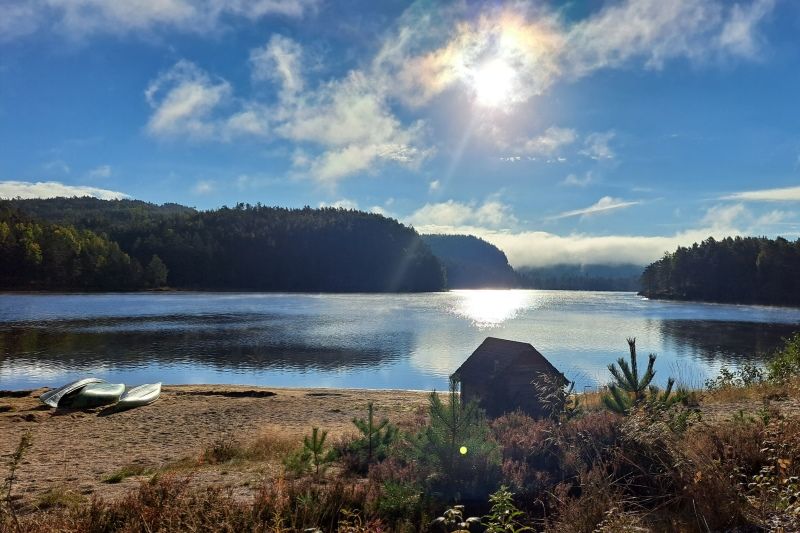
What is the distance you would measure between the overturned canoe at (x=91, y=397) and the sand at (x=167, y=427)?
0.80 metres

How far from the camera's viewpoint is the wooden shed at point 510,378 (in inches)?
575

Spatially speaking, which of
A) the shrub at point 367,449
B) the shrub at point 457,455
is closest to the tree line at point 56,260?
the shrub at point 367,449

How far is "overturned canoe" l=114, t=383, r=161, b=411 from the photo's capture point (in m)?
24.3

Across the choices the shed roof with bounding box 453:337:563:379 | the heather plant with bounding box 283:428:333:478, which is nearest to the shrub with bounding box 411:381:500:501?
the heather plant with bounding box 283:428:333:478

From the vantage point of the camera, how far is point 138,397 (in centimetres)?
2525

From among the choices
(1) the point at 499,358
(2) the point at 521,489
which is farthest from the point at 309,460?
(1) the point at 499,358

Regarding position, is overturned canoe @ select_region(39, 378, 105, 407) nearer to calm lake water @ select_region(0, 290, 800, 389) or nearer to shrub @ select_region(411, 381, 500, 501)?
calm lake water @ select_region(0, 290, 800, 389)

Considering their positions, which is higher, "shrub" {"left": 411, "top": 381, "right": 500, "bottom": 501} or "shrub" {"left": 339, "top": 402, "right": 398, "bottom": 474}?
"shrub" {"left": 411, "top": 381, "right": 500, "bottom": 501}

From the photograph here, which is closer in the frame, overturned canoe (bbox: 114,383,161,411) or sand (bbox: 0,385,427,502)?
sand (bbox: 0,385,427,502)

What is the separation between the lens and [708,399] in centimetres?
1775

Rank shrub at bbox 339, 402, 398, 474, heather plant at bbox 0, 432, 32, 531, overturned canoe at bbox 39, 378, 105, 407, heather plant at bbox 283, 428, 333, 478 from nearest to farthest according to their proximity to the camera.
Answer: heather plant at bbox 0, 432, 32, 531, heather plant at bbox 283, 428, 333, 478, shrub at bbox 339, 402, 398, 474, overturned canoe at bbox 39, 378, 105, 407

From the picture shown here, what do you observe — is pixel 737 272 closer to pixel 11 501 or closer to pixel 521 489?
pixel 521 489

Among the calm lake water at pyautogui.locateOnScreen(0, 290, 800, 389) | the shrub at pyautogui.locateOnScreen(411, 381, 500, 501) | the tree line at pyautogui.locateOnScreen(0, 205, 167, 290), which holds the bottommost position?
the calm lake water at pyautogui.locateOnScreen(0, 290, 800, 389)

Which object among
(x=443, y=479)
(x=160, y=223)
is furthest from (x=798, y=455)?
(x=160, y=223)
